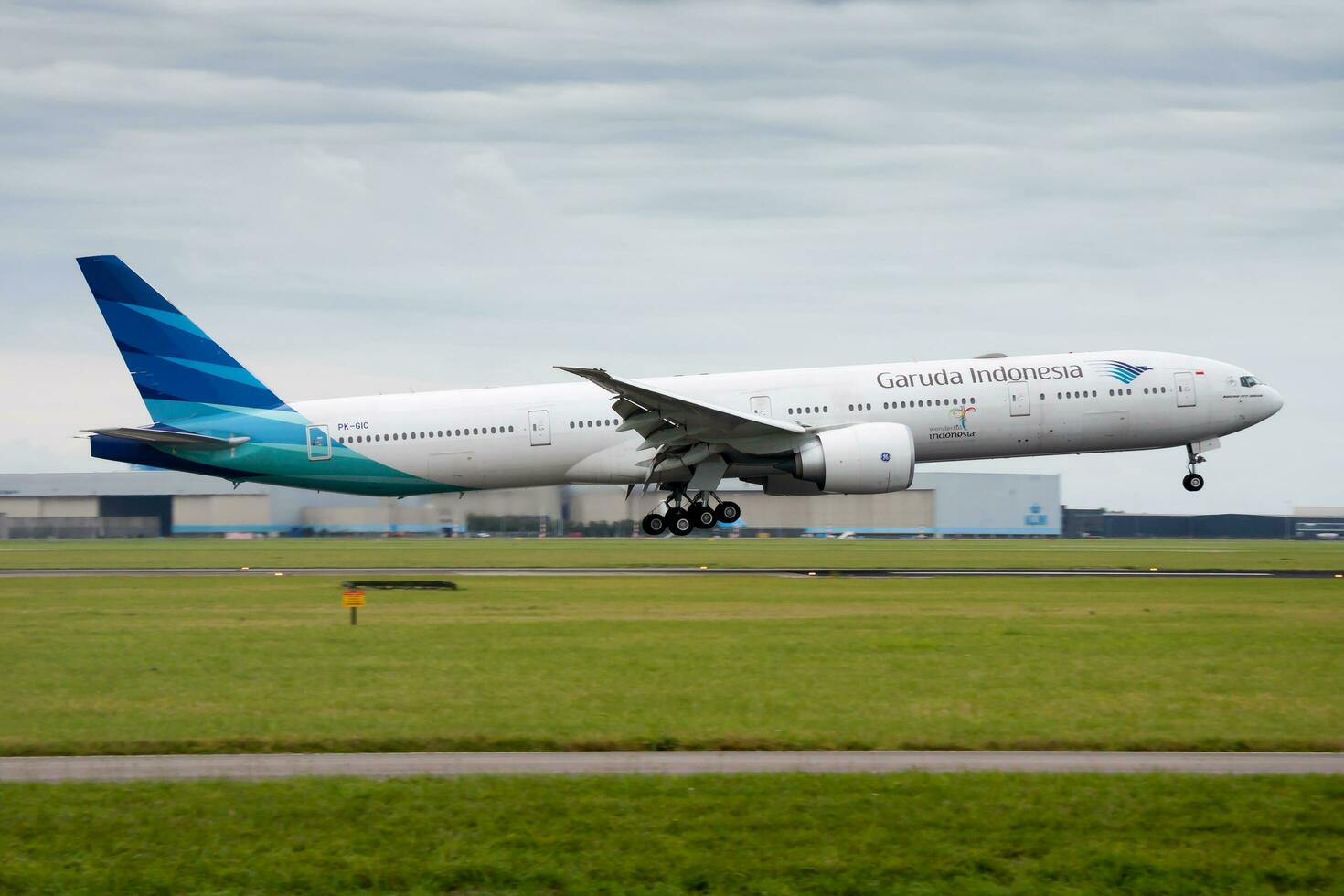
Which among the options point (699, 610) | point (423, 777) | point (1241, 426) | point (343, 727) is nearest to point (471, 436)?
point (699, 610)

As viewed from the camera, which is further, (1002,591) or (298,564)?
(298,564)

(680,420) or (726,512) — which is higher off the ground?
(680,420)

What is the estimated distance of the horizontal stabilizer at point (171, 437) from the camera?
39.3 meters

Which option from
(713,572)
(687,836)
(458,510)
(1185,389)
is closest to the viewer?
(687,836)

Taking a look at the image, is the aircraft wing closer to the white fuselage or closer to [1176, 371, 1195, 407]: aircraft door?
the white fuselage

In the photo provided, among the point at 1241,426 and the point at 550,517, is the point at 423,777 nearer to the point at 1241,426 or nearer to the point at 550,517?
the point at 1241,426

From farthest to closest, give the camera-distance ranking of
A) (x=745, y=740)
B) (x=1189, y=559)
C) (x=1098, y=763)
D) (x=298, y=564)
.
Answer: (x=1189, y=559)
(x=298, y=564)
(x=745, y=740)
(x=1098, y=763)

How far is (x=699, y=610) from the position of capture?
2767 cm

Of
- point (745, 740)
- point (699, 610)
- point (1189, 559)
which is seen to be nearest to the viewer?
point (745, 740)

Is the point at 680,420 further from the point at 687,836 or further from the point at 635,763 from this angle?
the point at 687,836

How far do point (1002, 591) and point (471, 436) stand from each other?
16566 mm

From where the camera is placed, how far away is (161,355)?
135ft

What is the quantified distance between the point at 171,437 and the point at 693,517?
49.5 ft

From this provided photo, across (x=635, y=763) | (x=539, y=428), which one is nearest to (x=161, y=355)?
(x=539, y=428)
